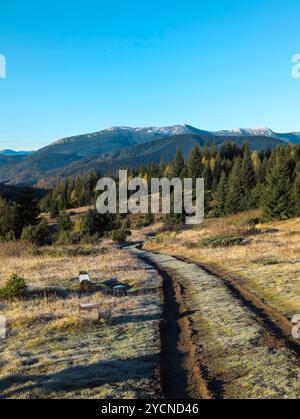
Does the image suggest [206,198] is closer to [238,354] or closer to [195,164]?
[195,164]

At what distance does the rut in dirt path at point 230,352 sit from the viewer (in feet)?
29.3

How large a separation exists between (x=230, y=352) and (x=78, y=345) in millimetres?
4649

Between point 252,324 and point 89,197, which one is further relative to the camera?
point 89,197

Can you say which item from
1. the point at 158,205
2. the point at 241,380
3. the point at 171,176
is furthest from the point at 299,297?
the point at 171,176

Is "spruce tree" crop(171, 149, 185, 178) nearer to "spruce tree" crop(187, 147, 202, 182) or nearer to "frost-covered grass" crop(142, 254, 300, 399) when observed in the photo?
"spruce tree" crop(187, 147, 202, 182)

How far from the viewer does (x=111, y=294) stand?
19359 mm

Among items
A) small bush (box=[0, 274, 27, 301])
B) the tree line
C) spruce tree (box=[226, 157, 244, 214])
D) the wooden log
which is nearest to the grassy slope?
the wooden log

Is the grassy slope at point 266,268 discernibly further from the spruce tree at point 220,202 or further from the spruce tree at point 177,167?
the spruce tree at point 177,167

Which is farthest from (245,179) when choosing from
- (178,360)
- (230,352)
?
(178,360)

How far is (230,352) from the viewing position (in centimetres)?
1123

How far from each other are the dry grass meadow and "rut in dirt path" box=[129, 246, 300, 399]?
81 centimetres
